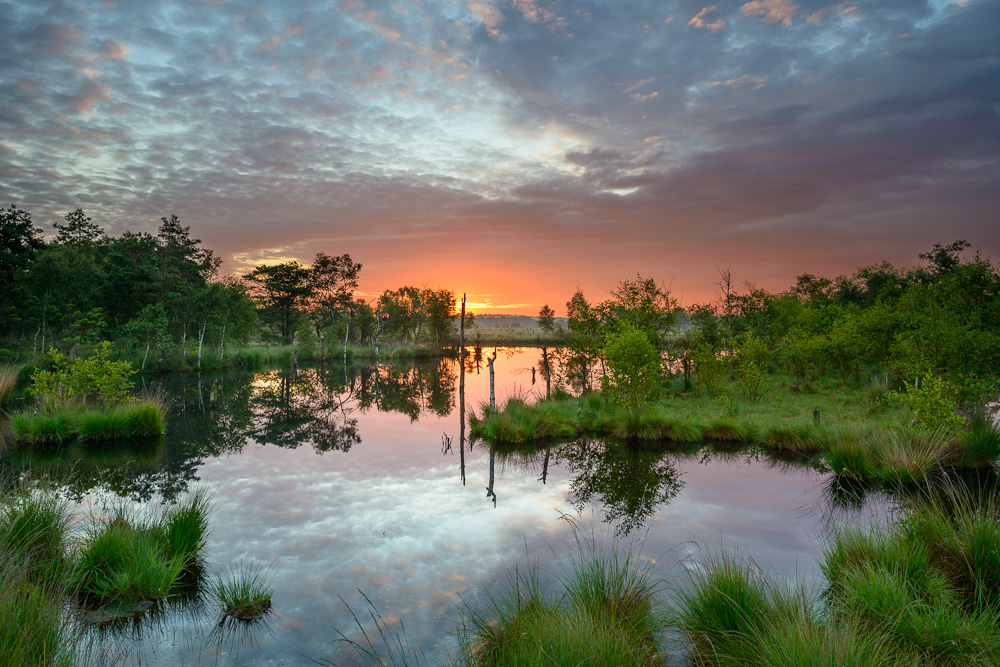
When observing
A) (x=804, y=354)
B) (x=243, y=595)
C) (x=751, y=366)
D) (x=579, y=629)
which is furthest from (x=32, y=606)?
(x=804, y=354)

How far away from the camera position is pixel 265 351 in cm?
4725

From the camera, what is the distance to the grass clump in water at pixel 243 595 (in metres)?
5.80

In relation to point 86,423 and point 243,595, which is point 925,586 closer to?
point 243,595

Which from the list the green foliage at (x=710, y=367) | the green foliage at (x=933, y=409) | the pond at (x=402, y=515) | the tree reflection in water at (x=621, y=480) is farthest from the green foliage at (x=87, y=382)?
the green foliage at (x=933, y=409)

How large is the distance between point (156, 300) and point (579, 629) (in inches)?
1645

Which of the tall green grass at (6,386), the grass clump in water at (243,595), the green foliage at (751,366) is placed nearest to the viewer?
the grass clump in water at (243,595)

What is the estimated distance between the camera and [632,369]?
15859 millimetres

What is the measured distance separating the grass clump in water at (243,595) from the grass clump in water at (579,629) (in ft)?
8.16

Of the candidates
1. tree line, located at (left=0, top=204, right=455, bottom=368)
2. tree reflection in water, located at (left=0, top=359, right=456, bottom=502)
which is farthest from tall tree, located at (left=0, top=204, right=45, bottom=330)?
tree reflection in water, located at (left=0, top=359, right=456, bottom=502)

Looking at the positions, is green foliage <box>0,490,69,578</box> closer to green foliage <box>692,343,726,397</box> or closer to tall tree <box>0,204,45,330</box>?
green foliage <box>692,343,726,397</box>

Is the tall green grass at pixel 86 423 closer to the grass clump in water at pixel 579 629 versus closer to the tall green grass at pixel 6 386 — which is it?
the tall green grass at pixel 6 386

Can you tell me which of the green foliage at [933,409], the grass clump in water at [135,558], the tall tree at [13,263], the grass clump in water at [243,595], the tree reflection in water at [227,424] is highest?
the tall tree at [13,263]

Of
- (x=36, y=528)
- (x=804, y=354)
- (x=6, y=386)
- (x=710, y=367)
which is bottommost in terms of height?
(x=36, y=528)

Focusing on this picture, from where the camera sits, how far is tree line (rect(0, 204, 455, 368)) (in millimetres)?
27234
